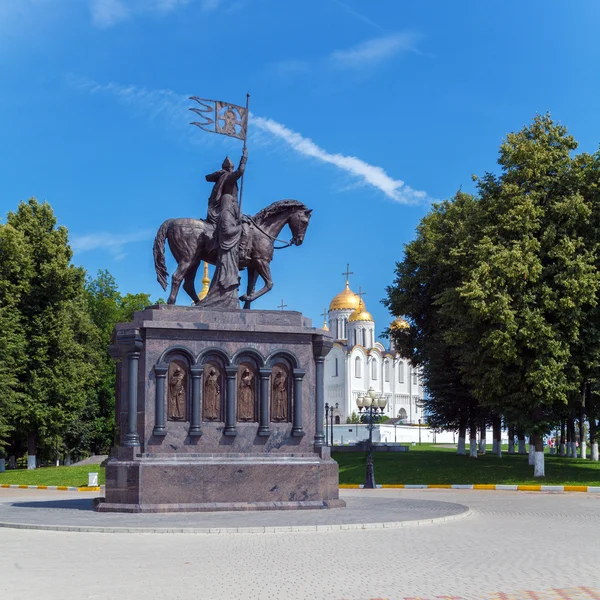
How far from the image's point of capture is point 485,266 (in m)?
30.2

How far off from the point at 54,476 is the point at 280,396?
2269cm

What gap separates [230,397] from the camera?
1875cm

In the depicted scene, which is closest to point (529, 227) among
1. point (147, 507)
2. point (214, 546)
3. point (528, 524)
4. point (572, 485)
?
point (572, 485)

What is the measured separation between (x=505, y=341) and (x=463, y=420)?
13.3m

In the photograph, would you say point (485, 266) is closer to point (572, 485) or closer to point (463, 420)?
point (572, 485)

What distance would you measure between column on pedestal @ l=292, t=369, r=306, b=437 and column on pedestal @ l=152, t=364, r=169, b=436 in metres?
2.87

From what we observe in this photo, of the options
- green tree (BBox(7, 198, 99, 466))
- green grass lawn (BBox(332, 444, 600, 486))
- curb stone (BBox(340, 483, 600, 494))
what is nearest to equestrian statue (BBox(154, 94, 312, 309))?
curb stone (BBox(340, 483, 600, 494))

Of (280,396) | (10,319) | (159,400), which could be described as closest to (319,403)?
(280,396)

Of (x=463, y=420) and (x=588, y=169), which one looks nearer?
(x=588, y=169)

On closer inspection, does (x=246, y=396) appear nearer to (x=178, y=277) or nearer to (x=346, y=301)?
(x=178, y=277)

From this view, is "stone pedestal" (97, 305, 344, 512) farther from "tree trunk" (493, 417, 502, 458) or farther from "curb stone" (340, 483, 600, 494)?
"tree trunk" (493, 417, 502, 458)

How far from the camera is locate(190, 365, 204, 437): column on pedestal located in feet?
59.9

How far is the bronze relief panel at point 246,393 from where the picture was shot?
1889 centimetres

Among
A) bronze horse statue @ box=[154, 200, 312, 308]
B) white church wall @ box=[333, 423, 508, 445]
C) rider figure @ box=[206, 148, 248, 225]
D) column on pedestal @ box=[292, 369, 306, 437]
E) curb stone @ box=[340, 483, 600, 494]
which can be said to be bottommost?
white church wall @ box=[333, 423, 508, 445]
